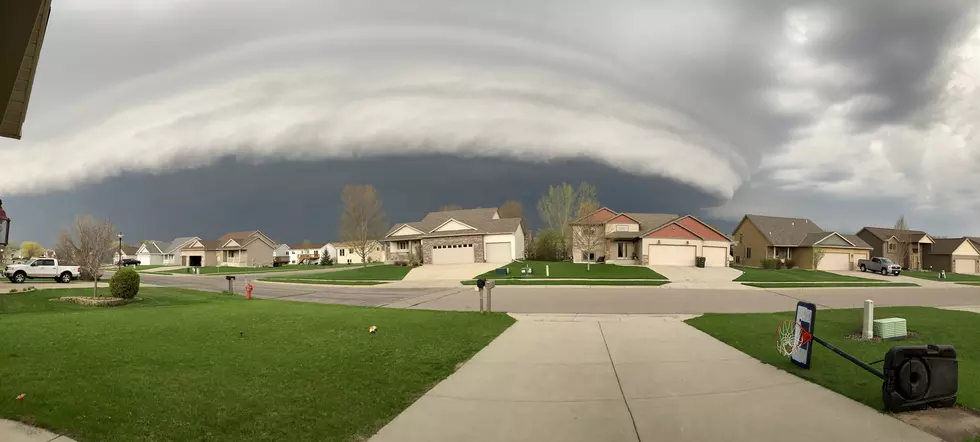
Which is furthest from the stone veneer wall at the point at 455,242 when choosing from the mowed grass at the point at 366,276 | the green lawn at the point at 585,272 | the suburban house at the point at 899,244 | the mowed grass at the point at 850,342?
the suburban house at the point at 899,244

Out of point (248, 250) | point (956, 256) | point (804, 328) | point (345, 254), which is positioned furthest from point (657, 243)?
point (345, 254)

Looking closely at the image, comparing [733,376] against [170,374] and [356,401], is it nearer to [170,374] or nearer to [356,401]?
[356,401]

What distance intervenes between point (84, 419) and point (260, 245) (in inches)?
3557

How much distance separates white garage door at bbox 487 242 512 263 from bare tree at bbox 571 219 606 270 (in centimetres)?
802

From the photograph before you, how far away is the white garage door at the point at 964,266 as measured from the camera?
224ft

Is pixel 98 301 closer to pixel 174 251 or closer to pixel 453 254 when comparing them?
pixel 453 254

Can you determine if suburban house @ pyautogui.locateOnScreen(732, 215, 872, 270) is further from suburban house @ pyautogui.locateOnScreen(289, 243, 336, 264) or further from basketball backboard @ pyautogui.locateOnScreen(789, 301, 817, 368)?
suburban house @ pyautogui.locateOnScreen(289, 243, 336, 264)

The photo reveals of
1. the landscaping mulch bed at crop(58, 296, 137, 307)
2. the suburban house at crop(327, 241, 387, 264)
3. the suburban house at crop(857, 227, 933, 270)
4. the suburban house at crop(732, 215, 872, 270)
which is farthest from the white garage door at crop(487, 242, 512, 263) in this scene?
the suburban house at crop(857, 227, 933, 270)

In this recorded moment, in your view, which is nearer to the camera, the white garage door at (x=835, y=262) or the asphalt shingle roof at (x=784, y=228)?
the white garage door at (x=835, y=262)

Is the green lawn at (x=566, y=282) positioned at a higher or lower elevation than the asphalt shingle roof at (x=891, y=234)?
lower

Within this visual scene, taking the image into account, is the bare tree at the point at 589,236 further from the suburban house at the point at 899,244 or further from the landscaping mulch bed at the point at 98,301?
the suburban house at the point at 899,244

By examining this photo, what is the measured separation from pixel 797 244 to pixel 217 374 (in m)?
69.0

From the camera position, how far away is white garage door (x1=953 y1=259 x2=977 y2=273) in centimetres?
6831

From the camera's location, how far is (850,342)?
407 inches
